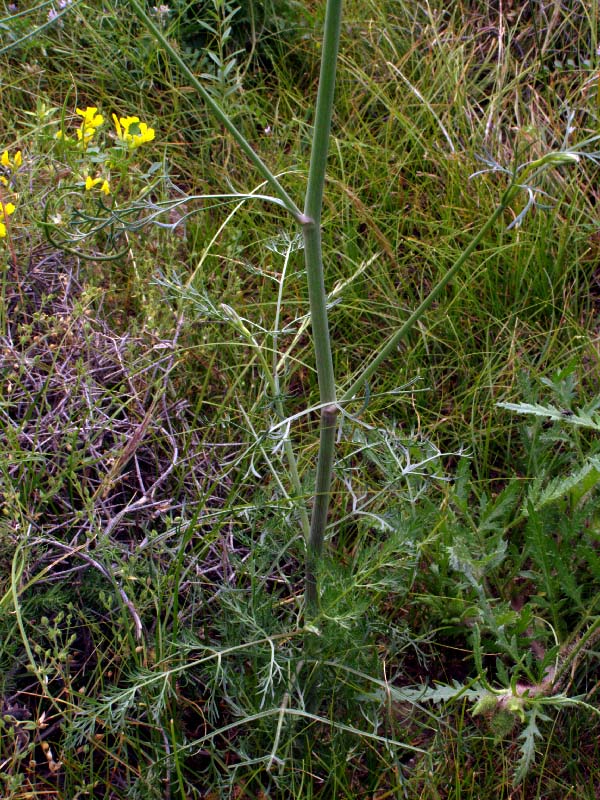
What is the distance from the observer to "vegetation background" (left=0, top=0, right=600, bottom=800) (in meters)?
1.31

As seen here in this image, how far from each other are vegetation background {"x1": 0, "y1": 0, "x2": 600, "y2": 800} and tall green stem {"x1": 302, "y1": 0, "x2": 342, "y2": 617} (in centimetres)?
7

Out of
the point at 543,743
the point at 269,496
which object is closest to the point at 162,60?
the point at 269,496

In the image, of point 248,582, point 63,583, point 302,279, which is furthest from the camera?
point 302,279

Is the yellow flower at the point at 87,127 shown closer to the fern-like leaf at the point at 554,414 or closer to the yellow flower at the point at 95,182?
the yellow flower at the point at 95,182

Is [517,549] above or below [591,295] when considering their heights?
below

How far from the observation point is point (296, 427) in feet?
6.11

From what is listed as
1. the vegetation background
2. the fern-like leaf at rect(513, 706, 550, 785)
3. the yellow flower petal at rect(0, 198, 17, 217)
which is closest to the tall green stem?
the vegetation background

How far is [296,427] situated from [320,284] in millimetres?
821

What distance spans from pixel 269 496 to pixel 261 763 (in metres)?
0.47

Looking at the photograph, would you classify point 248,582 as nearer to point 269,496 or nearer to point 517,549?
point 269,496

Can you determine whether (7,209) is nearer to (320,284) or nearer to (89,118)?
(89,118)

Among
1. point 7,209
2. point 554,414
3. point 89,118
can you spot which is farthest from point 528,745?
point 89,118

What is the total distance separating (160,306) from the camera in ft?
6.20

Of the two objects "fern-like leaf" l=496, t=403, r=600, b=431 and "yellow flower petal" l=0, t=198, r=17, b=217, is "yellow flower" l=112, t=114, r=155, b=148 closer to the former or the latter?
"yellow flower petal" l=0, t=198, r=17, b=217
